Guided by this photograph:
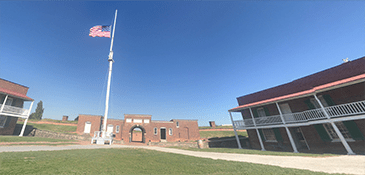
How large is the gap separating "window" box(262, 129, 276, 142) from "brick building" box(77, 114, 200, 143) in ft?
54.6

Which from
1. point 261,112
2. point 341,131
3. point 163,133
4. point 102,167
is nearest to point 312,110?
point 341,131

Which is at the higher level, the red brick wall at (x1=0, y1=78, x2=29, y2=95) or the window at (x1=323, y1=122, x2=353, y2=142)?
the red brick wall at (x1=0, y1=78, x2=29, y2=95)

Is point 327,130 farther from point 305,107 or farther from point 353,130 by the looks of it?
point 305,107

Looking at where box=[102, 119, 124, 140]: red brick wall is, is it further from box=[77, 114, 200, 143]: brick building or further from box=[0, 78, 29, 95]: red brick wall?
box=[0, 78, 29, 95]: red brick wall

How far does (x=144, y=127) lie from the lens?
96.7 ft

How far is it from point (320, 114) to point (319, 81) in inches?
144

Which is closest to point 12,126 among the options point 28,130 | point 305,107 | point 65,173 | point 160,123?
point 28,130

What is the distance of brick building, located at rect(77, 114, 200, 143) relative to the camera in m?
27.3

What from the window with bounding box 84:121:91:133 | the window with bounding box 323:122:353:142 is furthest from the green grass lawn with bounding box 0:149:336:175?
the window with bounding box 84:121:91:133

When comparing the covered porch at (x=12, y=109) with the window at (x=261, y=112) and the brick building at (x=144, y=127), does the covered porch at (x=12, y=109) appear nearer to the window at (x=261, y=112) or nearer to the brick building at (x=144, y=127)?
the brick building at (x=144, y=127)

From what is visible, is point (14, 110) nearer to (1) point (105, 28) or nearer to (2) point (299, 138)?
(1) point (105, 28)

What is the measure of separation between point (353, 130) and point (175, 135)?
87.5ft

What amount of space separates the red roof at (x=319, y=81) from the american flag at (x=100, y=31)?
79.2 feet

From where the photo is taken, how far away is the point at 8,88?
18.3 metres
